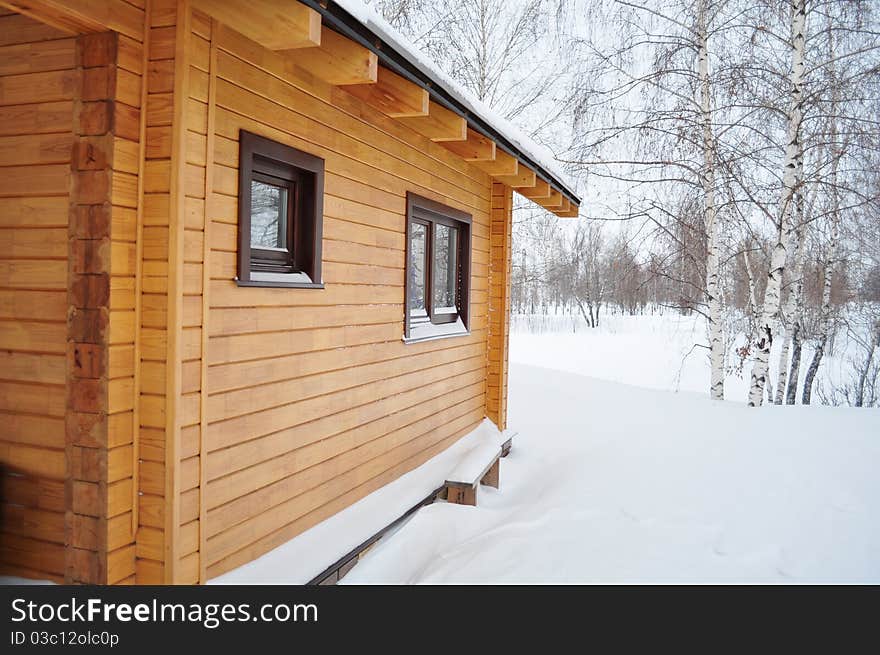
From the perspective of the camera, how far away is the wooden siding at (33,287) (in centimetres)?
246

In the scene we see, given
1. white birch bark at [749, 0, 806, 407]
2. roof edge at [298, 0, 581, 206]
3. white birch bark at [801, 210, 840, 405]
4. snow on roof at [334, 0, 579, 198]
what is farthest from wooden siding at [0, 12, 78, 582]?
white birch bark at [801, 210, 840, 405]

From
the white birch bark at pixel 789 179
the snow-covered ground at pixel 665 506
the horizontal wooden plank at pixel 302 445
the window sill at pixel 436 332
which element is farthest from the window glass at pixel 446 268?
the white birch bark at pixel 789 179

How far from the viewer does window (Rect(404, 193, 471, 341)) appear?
15.9 feet

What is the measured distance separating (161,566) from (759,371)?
9.00 m

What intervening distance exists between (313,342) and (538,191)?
12.3ft

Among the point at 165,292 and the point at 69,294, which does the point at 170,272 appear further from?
the point at 69,294

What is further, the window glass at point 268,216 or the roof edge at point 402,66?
the window glass at point 268,216

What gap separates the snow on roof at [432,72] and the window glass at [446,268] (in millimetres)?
1016

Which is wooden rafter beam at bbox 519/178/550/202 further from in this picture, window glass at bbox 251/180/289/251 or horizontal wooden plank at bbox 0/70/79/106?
horizontal wooden plank at bbox 0/70/79/106

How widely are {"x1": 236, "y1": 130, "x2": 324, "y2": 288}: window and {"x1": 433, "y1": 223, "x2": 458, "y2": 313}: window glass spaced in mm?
2287

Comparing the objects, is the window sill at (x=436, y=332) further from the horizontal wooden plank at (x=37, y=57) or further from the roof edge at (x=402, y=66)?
the horizontal wooden plank at (x=37, y=57)

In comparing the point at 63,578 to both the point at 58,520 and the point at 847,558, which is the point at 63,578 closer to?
the point at 58,520

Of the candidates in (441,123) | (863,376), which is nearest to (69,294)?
(441,123)

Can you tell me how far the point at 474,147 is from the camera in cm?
498
